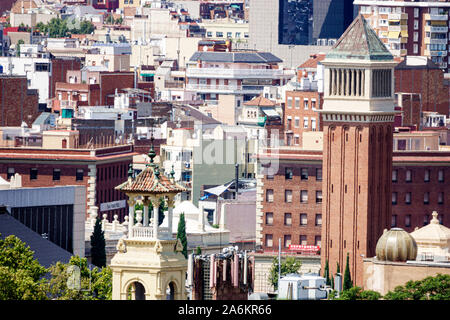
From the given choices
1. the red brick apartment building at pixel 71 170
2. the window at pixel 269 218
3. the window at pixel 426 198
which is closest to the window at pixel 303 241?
the window at pixel 269 218

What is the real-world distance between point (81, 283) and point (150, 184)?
482 inches

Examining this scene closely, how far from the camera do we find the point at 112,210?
161 m

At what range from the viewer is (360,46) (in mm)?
137500

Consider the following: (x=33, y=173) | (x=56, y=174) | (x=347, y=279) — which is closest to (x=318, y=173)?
(x=56, y=174)

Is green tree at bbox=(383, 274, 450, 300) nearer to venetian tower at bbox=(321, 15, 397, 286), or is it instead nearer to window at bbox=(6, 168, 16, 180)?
venetian tower at bbox=(321, 15, 397, 286)

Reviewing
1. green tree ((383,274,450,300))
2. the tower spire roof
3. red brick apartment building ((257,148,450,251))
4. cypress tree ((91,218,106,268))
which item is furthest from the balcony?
red brick apartment building ((257,148,450,251))

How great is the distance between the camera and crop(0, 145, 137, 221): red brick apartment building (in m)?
158

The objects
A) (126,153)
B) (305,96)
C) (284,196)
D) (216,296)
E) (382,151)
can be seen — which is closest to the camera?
(216,296)

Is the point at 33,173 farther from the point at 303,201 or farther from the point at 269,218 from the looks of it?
the point at 303,201

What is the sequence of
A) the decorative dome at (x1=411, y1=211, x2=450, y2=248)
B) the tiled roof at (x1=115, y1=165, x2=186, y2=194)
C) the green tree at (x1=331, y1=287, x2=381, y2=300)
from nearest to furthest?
the tiled roof at (x1=115, y1=165, x2=186, y2=194), the green tree at (x1=331, y1=287, x2=381, y2=300), the decorative dome at (x1=411, y1=211, x2=450, y2=248)

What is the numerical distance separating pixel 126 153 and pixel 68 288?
90.3m
